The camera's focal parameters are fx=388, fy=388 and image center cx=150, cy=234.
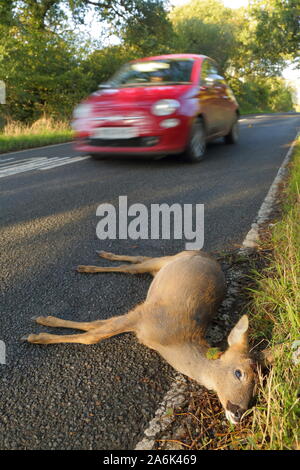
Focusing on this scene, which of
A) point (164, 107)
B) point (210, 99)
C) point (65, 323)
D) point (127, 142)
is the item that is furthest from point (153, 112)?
point (65, 323)

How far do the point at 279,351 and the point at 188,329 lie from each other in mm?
476

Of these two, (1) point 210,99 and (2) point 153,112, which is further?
(1) point 210,99

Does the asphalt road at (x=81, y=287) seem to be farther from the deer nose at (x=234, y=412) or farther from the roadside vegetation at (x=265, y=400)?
the deer nose at (x=234, y=412)

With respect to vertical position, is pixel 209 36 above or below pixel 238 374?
above

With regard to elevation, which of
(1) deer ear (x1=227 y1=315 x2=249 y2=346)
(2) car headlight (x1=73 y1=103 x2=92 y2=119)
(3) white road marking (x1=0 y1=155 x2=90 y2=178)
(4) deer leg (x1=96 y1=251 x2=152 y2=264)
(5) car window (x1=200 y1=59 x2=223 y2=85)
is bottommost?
(3) white road marking (x1=0 y1=155 x2=90 y2=178)

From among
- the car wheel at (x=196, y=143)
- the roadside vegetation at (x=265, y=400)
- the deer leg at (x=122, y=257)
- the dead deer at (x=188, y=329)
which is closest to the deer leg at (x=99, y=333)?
the dead deer at (x=188, y=329)

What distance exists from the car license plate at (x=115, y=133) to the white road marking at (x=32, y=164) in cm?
102

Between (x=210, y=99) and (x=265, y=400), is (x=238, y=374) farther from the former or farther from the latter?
(x=210, y=99)

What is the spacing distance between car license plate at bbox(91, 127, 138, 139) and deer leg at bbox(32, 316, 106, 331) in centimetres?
475

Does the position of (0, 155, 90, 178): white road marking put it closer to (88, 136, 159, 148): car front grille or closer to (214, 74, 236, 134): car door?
(88, 136, 159, 148): car front grille

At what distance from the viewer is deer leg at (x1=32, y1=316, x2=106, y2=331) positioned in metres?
2.29

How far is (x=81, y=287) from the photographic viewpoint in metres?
2.89

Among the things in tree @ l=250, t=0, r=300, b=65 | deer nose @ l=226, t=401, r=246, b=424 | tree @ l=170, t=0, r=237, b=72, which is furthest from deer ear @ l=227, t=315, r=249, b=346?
tree @ l=170, t=0, r=237, b=72

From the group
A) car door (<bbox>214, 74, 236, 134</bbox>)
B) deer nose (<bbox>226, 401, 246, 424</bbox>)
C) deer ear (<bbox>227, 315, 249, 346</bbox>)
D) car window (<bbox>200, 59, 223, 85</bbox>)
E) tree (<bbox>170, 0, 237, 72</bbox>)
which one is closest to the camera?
deer nose (<bbox>226, 401, 246, 424</bbox>)
